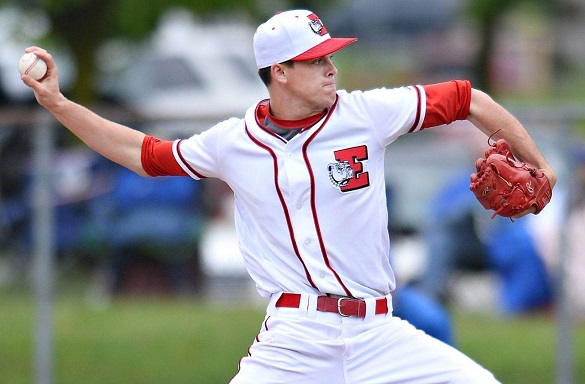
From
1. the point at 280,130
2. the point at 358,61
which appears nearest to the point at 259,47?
the point at 280,130

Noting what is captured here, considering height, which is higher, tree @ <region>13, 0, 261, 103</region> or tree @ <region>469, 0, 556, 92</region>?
tree @ <region>469, 0, 556, 92</region>

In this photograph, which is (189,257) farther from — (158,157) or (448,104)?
(448,104)

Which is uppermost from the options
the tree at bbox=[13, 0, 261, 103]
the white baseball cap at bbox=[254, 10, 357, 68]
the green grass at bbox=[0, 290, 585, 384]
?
the tree at bbox=[13, 0, 261, 103]

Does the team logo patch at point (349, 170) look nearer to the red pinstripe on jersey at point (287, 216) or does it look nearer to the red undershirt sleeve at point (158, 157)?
the red pinstripe on jersey at point (287, 216)

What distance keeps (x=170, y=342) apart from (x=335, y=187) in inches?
172

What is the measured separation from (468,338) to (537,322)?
540 mm

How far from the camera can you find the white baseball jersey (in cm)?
525

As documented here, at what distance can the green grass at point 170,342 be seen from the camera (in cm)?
891

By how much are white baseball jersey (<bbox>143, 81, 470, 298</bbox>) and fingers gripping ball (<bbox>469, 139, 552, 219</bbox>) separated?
241mm

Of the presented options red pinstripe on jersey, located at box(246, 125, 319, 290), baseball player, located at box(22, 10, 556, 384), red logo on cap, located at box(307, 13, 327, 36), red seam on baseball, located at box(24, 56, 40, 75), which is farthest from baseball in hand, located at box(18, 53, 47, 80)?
red logo on cap, located at box(307, 13, 327, 36)

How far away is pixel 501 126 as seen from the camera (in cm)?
525

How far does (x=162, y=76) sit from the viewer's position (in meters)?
21.1

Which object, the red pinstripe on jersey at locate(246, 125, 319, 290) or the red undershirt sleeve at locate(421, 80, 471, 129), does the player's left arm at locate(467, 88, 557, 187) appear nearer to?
the red undershirt sleeve at locate(421, 80, 471, 129)

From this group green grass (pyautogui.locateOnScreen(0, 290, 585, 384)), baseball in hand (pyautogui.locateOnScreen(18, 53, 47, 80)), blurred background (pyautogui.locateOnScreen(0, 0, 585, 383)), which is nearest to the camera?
baseball in hand (pyautogui.locateOnScreen(18, 53, 47, 80))
